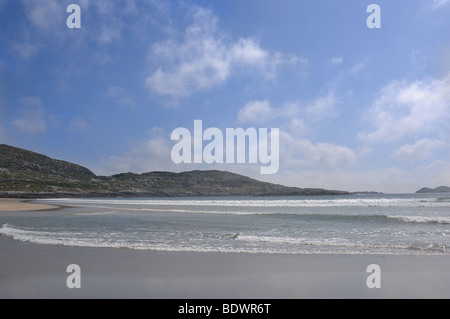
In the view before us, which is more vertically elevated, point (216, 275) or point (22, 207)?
point (216, 275)

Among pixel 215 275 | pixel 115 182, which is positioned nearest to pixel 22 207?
pixel 215 275

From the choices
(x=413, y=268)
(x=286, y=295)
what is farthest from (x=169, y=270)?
(x=413, y=268)

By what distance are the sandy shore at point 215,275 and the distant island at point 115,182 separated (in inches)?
3973

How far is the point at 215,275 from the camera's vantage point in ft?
23.3

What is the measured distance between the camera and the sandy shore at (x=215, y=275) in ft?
19.5

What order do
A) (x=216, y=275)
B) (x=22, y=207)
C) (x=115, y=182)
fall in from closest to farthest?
(x=216, y=275), (x=22, y=207), (x=115, y=182)

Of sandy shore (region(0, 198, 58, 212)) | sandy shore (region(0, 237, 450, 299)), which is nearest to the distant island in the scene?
sandy shore (region(0, 198, 58, 212))

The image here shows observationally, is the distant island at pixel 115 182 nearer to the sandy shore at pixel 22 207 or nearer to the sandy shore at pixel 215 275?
the sandy shore at pixel 22 207

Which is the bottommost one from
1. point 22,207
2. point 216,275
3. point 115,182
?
point 22,207

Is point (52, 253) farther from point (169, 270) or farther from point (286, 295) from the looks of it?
point (286, 295)

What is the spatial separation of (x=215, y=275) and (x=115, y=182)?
158 metres

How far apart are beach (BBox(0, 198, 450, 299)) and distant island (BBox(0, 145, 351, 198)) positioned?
10094 cm

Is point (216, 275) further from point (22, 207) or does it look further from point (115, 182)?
point (115, 182)

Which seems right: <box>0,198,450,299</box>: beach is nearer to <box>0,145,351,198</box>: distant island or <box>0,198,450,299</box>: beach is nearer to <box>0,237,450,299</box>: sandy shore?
<box>0,237,450,299</box>: sandy shore
